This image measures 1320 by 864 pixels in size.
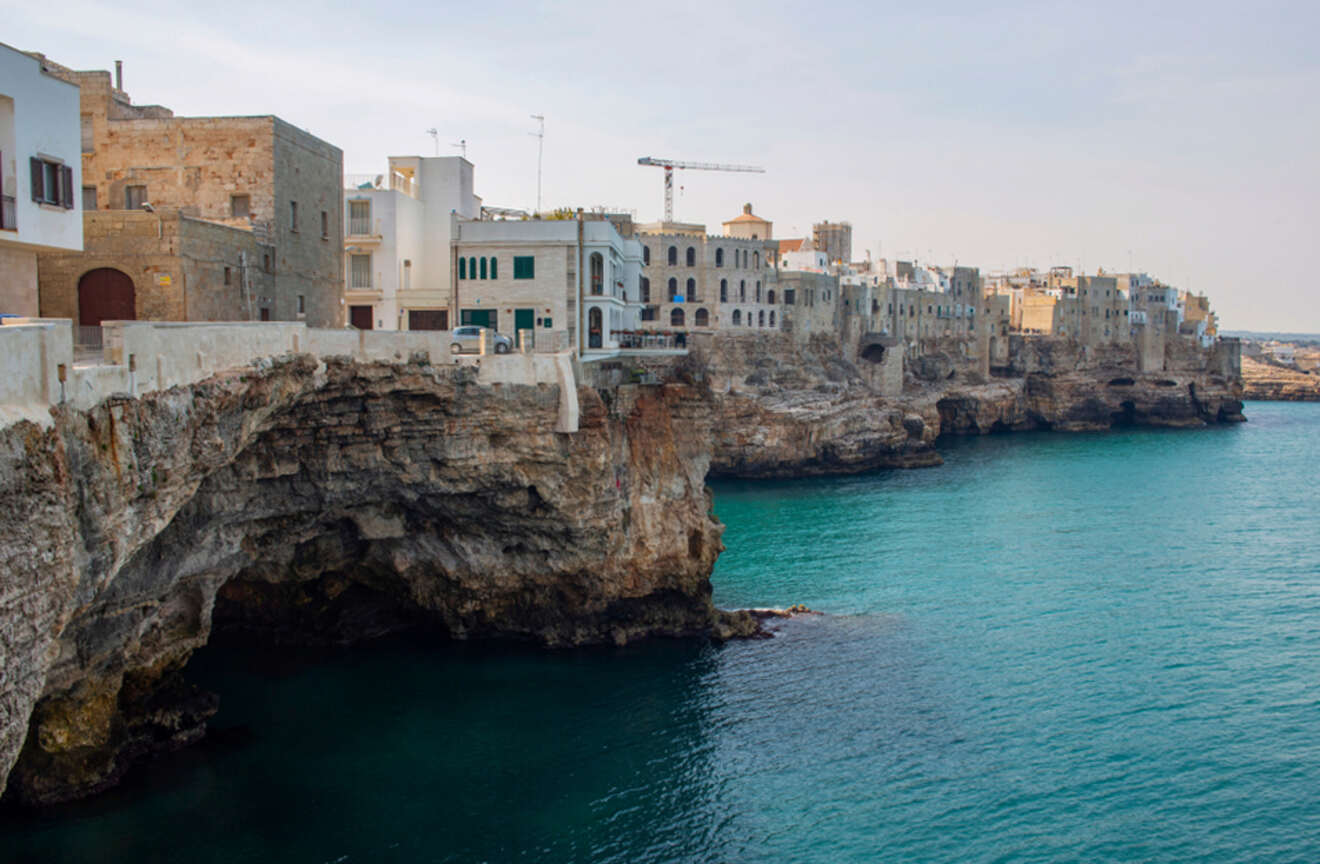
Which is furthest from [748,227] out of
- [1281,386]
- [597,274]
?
[1281,386]

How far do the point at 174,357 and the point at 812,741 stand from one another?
17729mm

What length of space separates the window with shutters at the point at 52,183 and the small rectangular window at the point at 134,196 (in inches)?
368

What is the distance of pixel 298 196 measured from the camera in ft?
103

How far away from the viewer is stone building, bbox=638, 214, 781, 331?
79.4 m

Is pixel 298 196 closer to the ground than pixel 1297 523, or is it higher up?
higher up

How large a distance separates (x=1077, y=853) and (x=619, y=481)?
54.2 ft

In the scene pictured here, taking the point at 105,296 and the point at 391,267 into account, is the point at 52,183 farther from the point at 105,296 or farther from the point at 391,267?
the point at 391,267

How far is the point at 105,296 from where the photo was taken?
24.9 m

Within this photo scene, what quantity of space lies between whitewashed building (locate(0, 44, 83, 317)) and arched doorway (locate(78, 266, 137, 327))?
2843 mm

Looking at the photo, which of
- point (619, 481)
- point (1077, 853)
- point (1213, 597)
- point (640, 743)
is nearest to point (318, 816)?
point (640, 743)

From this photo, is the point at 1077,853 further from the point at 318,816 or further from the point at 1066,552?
the point at 1066,552

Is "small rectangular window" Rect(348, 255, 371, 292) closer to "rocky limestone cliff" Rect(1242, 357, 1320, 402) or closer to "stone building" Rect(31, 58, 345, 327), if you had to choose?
"stone building" Rect(31, 58, 345, 327)

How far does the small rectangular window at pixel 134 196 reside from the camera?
3022 centimetres

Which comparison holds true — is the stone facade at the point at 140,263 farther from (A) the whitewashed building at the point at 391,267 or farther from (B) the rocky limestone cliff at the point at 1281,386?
(B) the rocky limestone cliff at the point at 1281,386
